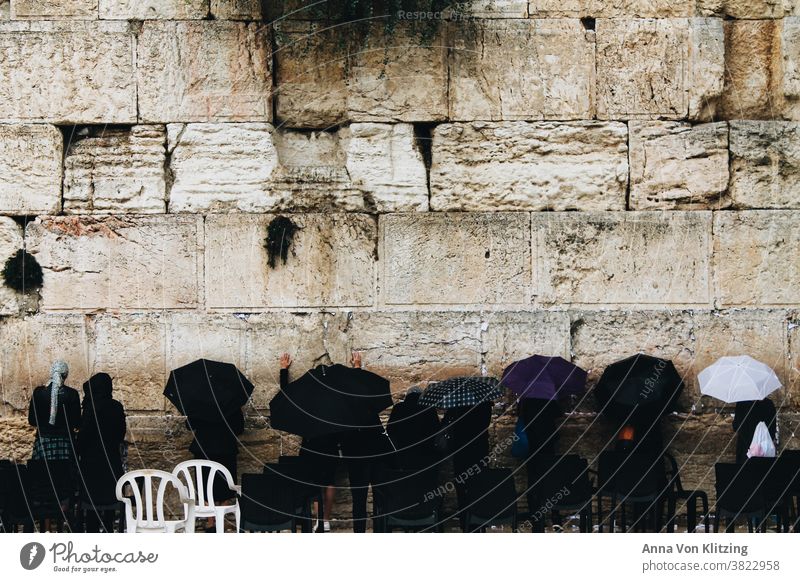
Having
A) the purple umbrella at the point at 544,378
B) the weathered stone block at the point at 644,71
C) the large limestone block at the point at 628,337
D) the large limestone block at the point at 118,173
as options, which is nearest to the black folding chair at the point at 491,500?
the purple umbrella at the point at 544,378

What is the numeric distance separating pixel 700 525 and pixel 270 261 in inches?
172

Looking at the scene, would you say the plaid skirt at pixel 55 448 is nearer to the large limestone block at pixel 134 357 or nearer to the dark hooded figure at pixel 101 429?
the dark hooded figure at pixel 101 429

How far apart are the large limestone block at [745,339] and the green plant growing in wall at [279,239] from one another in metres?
3.67

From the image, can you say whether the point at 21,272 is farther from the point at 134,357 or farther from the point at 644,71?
the point at 644,71

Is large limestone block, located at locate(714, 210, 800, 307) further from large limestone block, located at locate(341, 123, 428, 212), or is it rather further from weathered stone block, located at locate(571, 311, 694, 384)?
large limestone block, located at locate(341, 123, 428, 212)

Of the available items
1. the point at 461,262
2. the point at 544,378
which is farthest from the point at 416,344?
the point at 544,378

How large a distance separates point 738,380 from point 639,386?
794mm

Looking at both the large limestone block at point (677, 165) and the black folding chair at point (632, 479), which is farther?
the large limestone block at point (677, 165)

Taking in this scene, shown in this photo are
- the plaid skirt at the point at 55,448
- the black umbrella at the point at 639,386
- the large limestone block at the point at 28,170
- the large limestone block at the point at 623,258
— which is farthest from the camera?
the large limestone block at the point at 28,170

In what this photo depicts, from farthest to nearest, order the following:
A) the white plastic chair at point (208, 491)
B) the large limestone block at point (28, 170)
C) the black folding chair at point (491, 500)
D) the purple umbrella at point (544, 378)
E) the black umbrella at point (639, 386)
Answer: the large limestone block at point (28, 170), the black umbrella at point (639, 386), the purple umbrella at point (544, 378), the white plastic chair at point (208, 491), the black folding chair at point (491, 500)

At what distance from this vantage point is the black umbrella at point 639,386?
9.79m

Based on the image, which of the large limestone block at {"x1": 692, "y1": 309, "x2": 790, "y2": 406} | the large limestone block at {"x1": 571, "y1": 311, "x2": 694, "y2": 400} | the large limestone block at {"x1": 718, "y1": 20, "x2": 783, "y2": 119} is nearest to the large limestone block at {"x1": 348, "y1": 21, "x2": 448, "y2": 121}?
the large limestone block at {"x1": 571, "y1": 311, "x2": 694, "y2": 400}

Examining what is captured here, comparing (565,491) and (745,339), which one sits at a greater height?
(745,339)

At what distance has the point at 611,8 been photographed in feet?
35.6
